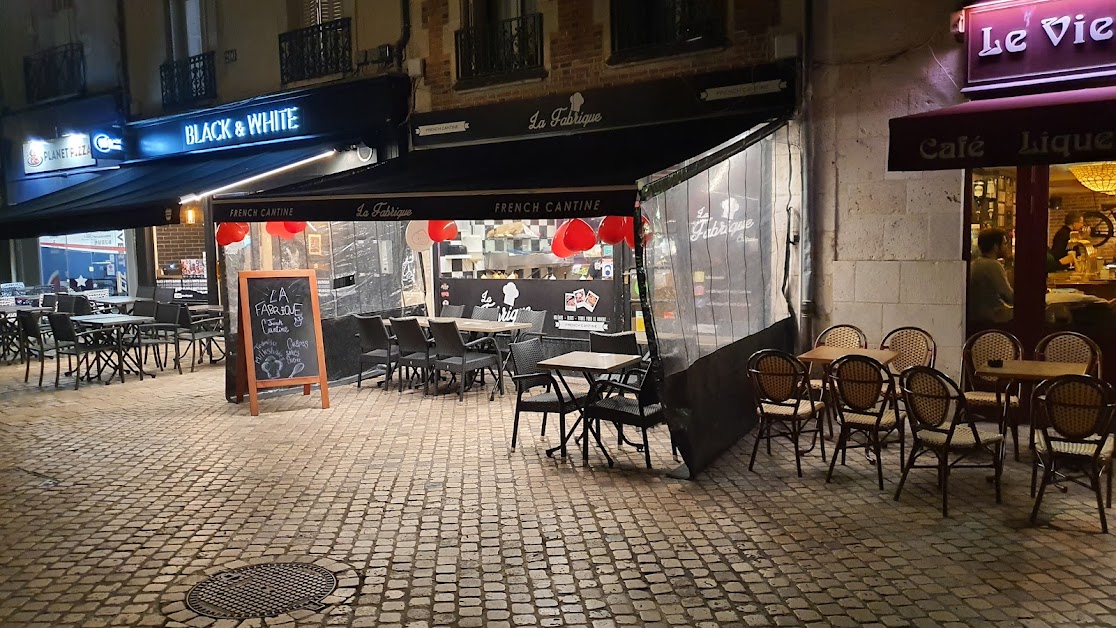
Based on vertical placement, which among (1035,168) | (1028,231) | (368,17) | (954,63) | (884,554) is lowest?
(884,554)

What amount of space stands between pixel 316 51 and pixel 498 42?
10.2ft

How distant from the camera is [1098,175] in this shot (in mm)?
7477

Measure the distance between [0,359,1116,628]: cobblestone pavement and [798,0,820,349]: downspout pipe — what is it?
A: 1.92 m

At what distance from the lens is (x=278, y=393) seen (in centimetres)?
1032

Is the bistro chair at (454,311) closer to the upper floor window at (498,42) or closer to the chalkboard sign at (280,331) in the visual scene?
the chalkboard sign at (280,331)

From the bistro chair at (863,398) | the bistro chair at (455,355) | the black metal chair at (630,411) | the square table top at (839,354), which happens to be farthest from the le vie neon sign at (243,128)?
the bistro chair at (863,398)

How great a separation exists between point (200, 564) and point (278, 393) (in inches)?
218

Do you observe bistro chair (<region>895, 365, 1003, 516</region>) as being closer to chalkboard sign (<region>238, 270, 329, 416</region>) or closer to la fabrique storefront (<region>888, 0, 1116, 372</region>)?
la fabrique storefront (<region>888, 0, 1116, 372</region>)

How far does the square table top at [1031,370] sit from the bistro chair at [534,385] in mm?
3157

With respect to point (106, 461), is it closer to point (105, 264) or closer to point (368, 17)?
point (368, 17)

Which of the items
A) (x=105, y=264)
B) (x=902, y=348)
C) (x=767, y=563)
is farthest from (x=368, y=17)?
(x=105, y=264)

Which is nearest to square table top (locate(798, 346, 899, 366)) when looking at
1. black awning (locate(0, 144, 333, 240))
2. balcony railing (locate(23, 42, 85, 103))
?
black awning (locate(0, 144, 333, 240))

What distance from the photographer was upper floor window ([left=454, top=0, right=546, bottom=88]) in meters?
10.5

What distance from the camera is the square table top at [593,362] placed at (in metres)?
7.01
